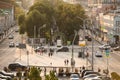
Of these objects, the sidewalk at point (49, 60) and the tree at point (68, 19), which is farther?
the tree at point (68, 19)

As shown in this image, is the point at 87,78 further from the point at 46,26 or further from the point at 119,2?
the point at 119,2

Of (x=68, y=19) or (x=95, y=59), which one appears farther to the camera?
(x=68, y=19)

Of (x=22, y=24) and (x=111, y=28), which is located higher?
(x=22, y=24)

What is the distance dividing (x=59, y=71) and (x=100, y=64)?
477 inches

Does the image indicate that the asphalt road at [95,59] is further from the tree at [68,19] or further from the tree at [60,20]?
the tree at [68,19]

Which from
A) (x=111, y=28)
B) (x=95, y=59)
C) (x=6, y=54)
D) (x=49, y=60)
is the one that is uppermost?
(x=111, y=28)

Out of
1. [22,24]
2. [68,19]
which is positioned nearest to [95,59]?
[68,19]

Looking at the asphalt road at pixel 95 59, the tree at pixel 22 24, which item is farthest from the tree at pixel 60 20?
the asphalt road at pixel 95 59

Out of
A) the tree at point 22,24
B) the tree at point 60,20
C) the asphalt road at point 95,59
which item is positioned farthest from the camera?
the tree at point 22,24

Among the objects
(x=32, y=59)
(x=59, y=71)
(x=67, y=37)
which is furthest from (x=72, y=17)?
(x=59, y=71)

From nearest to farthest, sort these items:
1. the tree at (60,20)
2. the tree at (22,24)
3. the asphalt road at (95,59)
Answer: the asphalt road at (95,59), the tree at (60,20), the tree at (22,24)

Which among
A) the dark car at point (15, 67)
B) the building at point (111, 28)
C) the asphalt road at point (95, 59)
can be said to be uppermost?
the building at point (111, 28)

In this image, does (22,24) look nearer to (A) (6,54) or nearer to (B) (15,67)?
(A) (6,54)

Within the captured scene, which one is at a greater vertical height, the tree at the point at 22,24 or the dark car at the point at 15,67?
the tree at the point at 22,24
